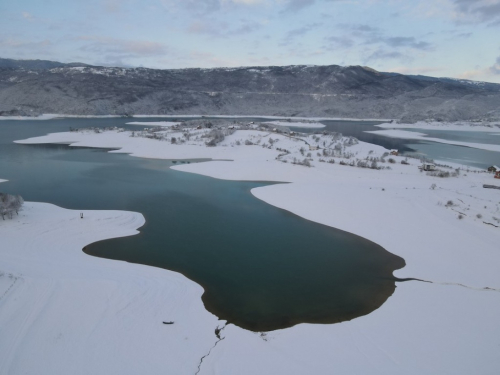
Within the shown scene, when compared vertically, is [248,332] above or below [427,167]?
below

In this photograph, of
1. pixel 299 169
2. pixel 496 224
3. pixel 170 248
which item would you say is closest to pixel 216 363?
pixel 170 248

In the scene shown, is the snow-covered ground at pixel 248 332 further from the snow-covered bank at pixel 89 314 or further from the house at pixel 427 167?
the house at pixel 427 167

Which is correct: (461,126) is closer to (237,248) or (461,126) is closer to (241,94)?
(241,94)

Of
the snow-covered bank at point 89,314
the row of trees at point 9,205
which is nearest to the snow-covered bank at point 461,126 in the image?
the row of trees at point 9,205

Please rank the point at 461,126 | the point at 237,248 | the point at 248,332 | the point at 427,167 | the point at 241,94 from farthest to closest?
the point at 241,94
the point at 461,126
the point at 427,167
the point at 237,248
the point at 248,332

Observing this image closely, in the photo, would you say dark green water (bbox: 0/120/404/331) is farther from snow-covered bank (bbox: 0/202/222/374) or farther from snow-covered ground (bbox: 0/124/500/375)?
snow-covered bank (bbox: 0/202/222/374)

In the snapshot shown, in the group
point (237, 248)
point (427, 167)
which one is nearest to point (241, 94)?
point (427, 167)

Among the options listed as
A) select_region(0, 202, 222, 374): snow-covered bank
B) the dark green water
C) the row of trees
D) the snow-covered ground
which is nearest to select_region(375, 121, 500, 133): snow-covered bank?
the snow-covered ground

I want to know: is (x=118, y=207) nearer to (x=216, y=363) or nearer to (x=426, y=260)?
(x=216, y=363)
